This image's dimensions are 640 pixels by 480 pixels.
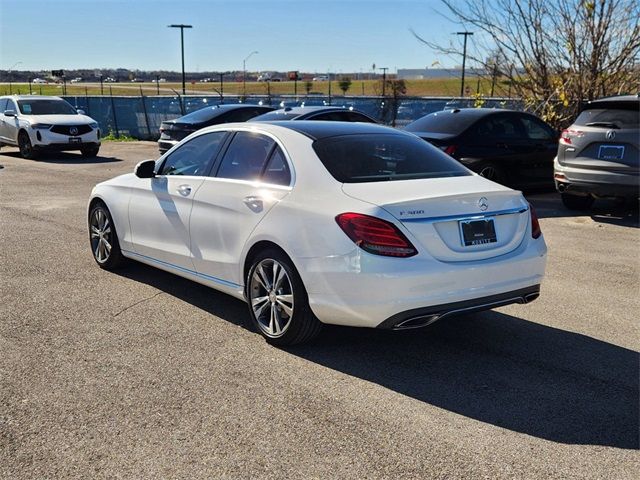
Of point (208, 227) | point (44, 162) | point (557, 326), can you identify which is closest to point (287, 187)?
point (208, 227)

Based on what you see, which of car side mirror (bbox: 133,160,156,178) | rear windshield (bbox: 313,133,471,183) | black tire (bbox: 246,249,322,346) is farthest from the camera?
car side mirror (bbox: 133,160,156,178)

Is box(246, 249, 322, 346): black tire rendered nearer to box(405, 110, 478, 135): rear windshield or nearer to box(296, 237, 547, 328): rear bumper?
box(296, 237, 547, 328): rear bumper

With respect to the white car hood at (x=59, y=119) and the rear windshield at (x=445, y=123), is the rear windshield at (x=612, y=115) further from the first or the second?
the white car hood at (x=59, y=119)

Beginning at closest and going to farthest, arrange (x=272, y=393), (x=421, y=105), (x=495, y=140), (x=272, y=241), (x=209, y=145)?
(x=272, y=393) < (x=272, y=241) < (x=209, y=145) < (x=495, y=140) < (x=421, y=105)

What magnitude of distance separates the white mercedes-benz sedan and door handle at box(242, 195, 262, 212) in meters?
0.01

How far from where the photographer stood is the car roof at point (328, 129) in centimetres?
543

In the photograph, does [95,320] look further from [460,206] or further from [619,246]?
[619,246]

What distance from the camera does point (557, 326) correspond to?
559 centimetres

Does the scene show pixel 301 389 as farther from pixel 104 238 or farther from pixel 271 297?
pixel 104 238

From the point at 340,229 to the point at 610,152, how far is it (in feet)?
21.4

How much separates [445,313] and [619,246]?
5.00 meters

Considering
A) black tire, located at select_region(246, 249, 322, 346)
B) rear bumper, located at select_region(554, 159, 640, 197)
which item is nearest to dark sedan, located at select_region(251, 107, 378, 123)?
rear bumper, located at select_region(554, 159, 640, 197)

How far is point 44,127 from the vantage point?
19484 mm

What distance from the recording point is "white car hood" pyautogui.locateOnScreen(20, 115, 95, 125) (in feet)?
64.0
